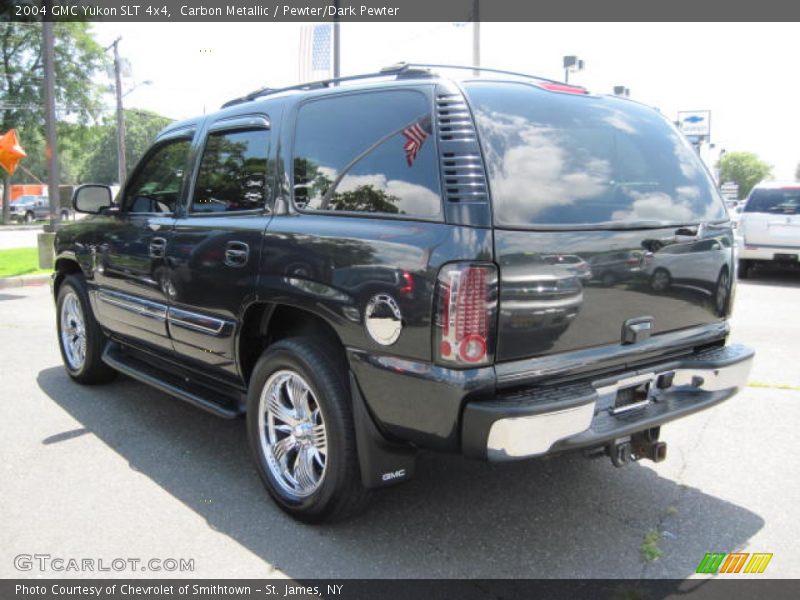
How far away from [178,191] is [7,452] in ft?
6.13

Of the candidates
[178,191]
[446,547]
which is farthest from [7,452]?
[446,547]

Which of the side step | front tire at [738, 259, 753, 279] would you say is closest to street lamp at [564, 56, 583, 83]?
front tire at [738, 259, 753, 279]

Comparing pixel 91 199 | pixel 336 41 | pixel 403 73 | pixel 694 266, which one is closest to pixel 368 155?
pixel 403 73

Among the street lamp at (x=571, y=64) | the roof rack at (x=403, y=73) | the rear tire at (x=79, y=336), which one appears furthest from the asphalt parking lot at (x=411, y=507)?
the street lamp at (x=571, y=64)

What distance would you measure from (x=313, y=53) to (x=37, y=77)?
30.3m

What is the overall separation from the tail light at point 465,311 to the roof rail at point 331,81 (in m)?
0.97

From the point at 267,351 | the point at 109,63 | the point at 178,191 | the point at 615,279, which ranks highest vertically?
the point at 109,63

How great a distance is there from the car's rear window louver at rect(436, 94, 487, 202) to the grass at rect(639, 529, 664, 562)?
170 cm

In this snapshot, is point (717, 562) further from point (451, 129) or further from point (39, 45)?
point (39, 45)

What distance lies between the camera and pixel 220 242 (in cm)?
362

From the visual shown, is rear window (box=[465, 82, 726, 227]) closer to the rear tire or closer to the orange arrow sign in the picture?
the rear tire

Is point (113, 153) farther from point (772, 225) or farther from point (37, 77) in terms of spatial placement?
point (772, 225)

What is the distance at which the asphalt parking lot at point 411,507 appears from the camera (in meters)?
2.94

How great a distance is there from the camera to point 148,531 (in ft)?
10.4
